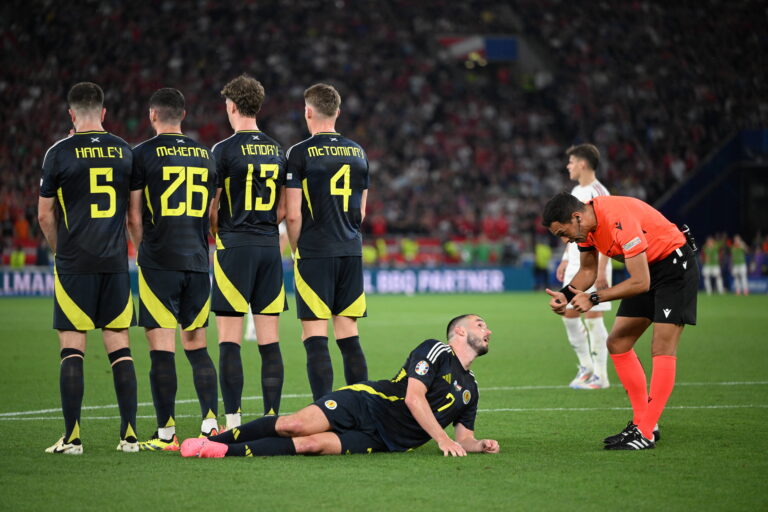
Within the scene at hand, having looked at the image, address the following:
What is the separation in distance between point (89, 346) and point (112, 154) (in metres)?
9.84

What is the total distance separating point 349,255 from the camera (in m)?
8.10

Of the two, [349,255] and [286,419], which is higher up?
[349,255]

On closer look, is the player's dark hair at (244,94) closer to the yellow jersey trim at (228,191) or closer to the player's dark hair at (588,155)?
the yellow jersey trim at (228,191)

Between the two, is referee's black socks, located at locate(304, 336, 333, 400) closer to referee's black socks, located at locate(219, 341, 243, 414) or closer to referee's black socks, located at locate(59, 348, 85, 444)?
referee's black socks, located at locate(219, 341, 243, 414)

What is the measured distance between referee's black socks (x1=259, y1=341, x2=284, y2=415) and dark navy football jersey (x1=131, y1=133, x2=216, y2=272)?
36.9 inches

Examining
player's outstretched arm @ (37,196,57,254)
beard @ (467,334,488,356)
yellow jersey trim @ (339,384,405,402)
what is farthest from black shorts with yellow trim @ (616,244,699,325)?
player's outstretched arm @ (37,196,57,254)

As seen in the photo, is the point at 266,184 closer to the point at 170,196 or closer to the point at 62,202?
the point at 170,196

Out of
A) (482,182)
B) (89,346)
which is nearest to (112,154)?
(89,346)

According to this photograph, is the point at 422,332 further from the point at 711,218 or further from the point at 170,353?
the point at 711,218

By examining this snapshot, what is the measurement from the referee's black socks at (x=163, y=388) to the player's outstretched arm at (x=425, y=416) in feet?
5.82

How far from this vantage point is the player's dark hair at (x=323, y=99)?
8.04 m

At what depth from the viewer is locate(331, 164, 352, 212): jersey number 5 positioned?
802 cm

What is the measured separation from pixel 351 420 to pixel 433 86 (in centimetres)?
3708

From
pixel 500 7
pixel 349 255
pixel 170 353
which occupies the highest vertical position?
pixel 500 7
